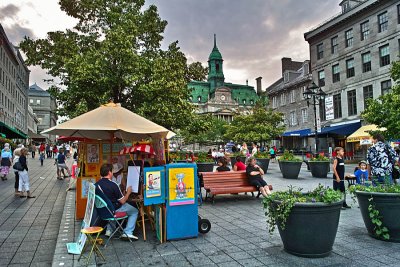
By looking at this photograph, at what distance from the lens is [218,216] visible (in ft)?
26.9

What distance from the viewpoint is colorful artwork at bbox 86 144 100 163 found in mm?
8585

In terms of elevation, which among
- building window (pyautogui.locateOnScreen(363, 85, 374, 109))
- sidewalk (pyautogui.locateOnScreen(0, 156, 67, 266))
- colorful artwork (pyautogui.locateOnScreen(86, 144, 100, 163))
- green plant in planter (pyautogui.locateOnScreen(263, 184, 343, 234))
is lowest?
sidewalk (pyautogui.locateOnScreen(0, 156, 67, 266))

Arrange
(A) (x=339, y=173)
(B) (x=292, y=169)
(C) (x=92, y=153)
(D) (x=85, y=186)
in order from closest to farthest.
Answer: (D) (x=85, y=186), (C) (x=92, y=153), (A) (x=339, y=173), (B) (x=292, y=169)

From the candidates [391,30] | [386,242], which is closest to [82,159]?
[386,242]

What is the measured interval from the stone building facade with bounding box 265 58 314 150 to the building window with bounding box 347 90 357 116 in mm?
5991

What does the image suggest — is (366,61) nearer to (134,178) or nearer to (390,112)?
(390,112)

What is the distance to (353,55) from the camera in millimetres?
32344

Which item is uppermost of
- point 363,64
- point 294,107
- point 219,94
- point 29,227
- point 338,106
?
point 219,94

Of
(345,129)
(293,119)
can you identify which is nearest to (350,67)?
(345,129)

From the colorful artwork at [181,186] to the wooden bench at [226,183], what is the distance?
3.68m

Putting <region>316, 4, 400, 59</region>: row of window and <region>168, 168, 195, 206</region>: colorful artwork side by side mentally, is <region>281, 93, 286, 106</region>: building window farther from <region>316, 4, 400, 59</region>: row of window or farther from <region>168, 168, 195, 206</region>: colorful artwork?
<region>168, 168, 195, 206</region>: colorful artwork

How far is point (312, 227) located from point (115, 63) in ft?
53.0

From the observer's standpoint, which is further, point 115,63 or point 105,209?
point 115,63

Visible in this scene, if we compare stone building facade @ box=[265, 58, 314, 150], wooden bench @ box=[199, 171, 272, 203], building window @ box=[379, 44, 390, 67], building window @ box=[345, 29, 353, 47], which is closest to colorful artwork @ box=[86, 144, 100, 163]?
wooden bench @ box=[199, 171, 272, 203]
